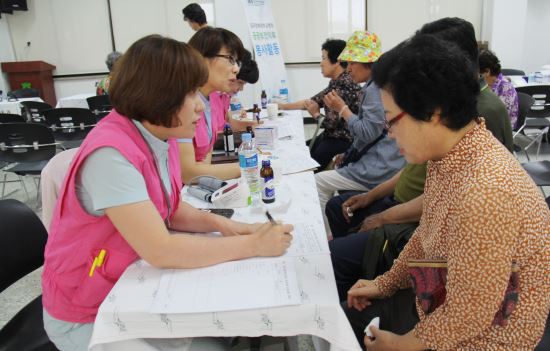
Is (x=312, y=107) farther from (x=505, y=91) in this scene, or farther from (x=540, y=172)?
(x=540, y=172)

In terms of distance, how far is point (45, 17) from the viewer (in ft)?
21.1

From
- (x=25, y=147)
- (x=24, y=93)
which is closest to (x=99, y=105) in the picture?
(x=25, y=147)

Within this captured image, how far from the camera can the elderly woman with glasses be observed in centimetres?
188

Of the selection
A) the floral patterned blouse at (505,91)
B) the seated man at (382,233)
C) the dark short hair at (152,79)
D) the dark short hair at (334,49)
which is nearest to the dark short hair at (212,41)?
the dark short hair at (152,79)

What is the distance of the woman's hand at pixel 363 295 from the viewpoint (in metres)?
1.32

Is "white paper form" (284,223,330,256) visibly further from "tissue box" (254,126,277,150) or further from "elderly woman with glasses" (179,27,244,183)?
"tissue box" (254,126,277,150)

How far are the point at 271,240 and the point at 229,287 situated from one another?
0.63 feet

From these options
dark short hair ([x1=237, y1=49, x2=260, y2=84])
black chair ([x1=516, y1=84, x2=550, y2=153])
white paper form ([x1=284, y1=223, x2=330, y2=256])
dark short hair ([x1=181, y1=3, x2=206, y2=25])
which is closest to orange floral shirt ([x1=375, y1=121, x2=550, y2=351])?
white paper form ([x1=284, y1=223, x2=330, y2=256])

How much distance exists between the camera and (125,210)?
99cm

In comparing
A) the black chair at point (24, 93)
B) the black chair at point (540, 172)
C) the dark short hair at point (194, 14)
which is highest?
the dark short hair at point (194, 14)

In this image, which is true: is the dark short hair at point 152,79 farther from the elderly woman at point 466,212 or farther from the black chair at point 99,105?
the black chair at point 99,105

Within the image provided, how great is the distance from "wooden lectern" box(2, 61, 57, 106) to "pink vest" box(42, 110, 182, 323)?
20.0ft

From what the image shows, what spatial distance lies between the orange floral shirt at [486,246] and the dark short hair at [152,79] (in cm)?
70

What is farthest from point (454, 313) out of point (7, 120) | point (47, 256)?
point (7, 120)
